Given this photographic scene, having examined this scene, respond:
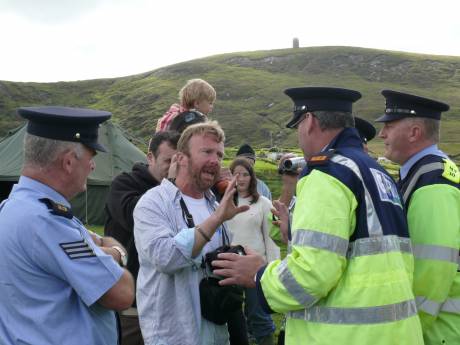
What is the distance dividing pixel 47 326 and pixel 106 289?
1.04 ft

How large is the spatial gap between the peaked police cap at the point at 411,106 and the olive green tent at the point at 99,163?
13141mm

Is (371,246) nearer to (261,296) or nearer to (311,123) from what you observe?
(261,296)

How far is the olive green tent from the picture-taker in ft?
53.5

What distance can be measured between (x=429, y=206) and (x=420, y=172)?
32cm

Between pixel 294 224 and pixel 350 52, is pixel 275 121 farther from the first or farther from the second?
pixel 294 224

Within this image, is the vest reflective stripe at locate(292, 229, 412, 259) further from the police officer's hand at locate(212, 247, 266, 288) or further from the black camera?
the black camera

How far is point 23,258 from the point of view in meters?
2.49

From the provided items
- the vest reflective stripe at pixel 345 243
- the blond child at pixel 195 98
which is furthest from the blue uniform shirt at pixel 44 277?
the blond child at pixel 195 98

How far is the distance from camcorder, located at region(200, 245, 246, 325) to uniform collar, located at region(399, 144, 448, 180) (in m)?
1.47

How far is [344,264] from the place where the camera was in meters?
2.65

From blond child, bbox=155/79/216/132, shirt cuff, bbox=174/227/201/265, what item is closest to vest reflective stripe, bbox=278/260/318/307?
shirt cuff, bbox=174/227/201/265

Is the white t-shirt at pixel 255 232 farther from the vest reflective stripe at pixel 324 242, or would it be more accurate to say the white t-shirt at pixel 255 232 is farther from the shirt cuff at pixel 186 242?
the vest reflective stripe at pixel 324 242

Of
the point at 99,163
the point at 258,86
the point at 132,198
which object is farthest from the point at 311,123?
the point at 258,86

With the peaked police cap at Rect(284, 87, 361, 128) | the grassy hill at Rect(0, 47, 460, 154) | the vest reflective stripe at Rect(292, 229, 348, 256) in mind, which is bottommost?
the grassy hill at Rect(0, 47, 460, 154)
